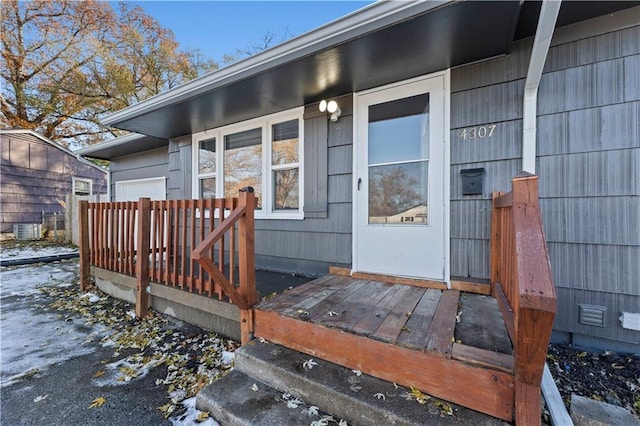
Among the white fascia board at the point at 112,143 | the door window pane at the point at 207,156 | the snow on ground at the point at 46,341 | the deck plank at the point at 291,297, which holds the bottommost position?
the snow on ground at the point at 46,341

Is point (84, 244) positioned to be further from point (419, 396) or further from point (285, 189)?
point (419, 396)

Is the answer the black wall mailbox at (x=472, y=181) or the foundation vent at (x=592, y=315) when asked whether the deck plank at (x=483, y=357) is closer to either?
the foundation vent at (x=592, y=315)

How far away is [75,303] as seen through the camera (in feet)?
11.5

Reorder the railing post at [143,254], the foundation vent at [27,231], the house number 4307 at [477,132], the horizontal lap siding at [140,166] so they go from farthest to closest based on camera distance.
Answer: the foundation vent at [27,231]
the horizontal lap siding at [140,166]
the railing post at [143,254]
the house number 4307 at [477,132]

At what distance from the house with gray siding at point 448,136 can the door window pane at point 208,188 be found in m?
1.06

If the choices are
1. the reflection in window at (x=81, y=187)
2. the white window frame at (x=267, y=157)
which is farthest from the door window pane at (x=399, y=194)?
→ the reflection in window at (x=81, y=187)

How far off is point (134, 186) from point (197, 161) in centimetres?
282

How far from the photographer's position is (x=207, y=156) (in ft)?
14.6

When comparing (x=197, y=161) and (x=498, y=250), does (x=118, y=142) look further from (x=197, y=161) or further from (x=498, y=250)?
(x=498, y=250)

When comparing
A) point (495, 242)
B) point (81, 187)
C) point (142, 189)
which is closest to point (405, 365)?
point (495, 242)

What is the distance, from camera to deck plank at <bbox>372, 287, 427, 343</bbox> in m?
1.58

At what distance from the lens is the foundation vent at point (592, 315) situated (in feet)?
6.53

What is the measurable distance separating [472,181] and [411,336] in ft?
5.03

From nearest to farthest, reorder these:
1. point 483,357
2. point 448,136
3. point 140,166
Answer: point 483,357
point 448,136
point 140,166
